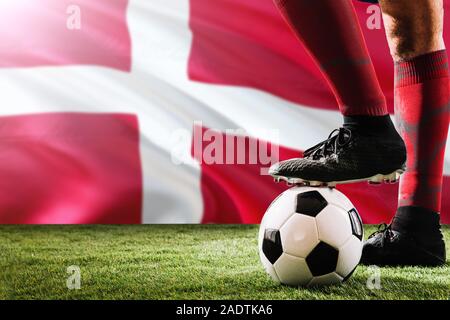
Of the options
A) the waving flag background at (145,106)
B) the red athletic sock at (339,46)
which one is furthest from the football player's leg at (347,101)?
the waving flag background at (145,106)

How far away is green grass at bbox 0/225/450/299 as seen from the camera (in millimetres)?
1364

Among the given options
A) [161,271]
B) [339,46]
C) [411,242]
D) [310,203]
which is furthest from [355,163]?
[161,271]

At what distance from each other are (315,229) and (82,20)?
1869 mm

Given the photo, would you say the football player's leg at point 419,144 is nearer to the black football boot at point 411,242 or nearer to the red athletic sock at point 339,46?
the black football boot at point 411,242

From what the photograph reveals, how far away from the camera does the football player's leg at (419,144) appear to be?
5.33ft

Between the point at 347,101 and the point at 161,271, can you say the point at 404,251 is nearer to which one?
the point at 347,101

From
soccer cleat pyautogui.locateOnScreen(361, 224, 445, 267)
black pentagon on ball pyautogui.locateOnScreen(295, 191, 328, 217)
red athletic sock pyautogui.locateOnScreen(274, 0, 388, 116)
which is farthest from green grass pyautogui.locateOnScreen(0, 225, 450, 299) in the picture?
red athletic sock pyautogui.locateOnScreen(274, 0, 388, 116)

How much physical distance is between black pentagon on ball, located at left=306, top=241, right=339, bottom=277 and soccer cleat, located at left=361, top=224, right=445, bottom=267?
1.19 ft

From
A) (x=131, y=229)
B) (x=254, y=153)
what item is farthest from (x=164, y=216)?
(x=254, y=153)

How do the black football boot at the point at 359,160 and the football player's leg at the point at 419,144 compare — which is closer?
the black football boot at the point at 359,160

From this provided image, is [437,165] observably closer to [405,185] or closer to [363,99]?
[405,185]

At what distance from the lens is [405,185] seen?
5.54ft

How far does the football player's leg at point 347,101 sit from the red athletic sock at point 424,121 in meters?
0.24

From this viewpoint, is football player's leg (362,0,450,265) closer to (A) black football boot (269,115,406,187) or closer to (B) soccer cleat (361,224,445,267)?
(B) soccer cleat (361,224,445,267)
